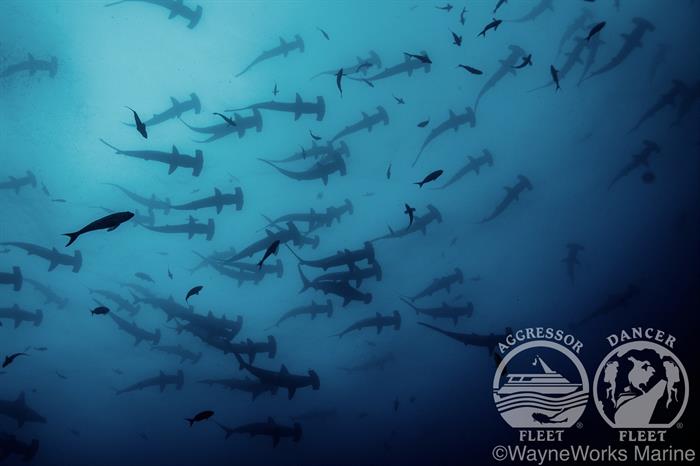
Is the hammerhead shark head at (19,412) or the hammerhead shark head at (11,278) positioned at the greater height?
the hammerhead shark head at (11,278)

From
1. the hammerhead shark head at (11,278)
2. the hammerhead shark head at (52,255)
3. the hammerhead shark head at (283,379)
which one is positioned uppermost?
the hammerhead shark head at (52,255)

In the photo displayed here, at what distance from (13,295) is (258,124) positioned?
69.9 feet

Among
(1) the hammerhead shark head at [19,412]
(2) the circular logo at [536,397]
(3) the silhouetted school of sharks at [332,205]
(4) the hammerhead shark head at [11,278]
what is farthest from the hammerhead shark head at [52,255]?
(2) the circular logo at [536,397]

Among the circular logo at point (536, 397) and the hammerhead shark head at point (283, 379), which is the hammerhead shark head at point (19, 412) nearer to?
the hammerhead shark head at point (283, 379)

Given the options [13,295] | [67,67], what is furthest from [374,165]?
[13,295]

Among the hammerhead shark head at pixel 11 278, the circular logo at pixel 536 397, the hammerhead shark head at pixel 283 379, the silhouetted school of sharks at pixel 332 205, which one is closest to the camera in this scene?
the circular logo at pixel 536 397

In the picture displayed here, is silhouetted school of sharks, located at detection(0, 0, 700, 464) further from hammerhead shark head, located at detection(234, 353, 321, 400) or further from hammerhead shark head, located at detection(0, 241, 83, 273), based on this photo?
hammerhead shark head, located at detection(234, 353, 321, 400)

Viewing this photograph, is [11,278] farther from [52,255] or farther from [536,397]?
[536,397]

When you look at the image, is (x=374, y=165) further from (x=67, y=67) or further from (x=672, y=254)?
(x=67, y=67)

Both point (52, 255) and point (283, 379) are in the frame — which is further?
point (52, 255)

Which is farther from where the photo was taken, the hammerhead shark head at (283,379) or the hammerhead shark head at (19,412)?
the hammerhead shark head at (19,412)

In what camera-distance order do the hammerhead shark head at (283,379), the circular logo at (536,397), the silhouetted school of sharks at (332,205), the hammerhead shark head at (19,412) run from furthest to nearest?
the silhouetted school of sharks at (332,205)
the hammerhead shark head at (19,412)
the hammerhead shark head at (283,379)
the circular logo at (536,397)

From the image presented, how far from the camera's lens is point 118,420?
18.8 m

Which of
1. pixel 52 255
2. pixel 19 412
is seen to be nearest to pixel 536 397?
pixel 52 255
